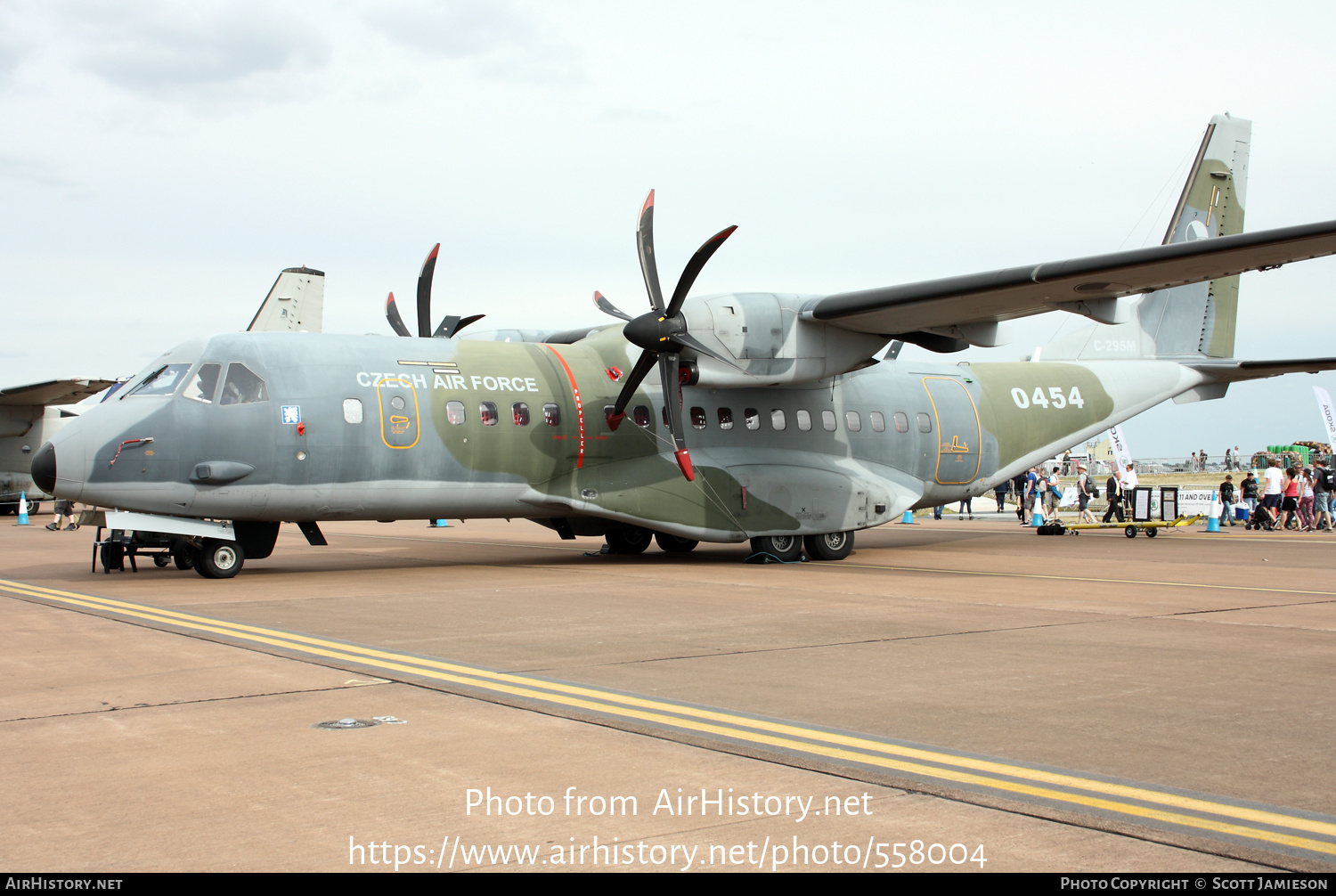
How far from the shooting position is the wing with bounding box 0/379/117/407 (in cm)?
3581

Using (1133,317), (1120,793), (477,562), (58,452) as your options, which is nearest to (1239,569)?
(1133,317)

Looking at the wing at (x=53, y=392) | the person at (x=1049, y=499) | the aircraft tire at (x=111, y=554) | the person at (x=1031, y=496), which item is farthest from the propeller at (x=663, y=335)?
the wing at (x=53, y=392)

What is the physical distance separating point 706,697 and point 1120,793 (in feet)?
9.24

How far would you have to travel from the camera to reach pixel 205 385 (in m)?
15.3

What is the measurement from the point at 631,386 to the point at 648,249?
7.31 ft

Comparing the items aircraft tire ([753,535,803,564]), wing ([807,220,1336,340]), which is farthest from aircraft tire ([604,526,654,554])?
wing ([807,220,1336,340])

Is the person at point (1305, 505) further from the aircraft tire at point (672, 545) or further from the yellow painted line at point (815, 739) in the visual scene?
the yellow painted line at point (815, 739)

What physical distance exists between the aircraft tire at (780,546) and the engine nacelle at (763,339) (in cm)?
276

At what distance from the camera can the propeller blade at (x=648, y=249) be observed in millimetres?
17594

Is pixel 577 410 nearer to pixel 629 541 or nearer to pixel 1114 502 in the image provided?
pixel 629 541

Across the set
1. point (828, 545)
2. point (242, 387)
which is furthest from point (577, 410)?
point (828, 545)

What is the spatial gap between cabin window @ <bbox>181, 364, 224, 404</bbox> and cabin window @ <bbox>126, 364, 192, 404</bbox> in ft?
0.59

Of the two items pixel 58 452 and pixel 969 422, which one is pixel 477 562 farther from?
pixel 969 422
